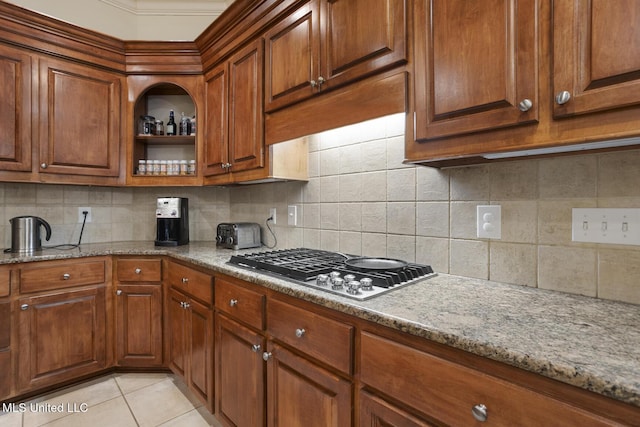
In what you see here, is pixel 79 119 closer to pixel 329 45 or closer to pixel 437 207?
pixel 329 45

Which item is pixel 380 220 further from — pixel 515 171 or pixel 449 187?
pixel 515 171

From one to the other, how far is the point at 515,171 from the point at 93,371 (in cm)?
264

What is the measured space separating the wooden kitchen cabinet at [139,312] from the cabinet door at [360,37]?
1.68 metres

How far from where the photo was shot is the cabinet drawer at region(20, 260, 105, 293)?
1881 mm

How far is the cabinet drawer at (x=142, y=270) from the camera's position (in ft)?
7.04

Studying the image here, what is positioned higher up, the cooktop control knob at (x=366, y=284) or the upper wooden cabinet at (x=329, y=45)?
the upper wooden cabinet at (x=329, y=45)

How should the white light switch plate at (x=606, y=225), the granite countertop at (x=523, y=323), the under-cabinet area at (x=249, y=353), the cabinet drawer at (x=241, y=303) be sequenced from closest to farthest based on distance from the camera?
the granite countertop at (x=523, y=323) < the under-cabinet area at (x=249, y=353) < the white light switch plate at (x=606, y=225) < the cabinet drawer at (x=241, y=303)

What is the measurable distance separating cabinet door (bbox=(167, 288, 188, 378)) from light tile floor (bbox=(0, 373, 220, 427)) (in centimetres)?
17

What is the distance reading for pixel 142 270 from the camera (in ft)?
7.05

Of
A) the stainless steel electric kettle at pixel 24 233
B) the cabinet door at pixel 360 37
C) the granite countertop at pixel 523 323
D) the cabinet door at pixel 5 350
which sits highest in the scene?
the cabinet door at pixel 360 37

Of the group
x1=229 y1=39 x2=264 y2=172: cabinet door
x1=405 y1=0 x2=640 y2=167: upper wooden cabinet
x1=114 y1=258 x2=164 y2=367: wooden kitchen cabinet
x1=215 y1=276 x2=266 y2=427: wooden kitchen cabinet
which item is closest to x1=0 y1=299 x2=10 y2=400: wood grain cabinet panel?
x1=114 y1=258 x2=164 y2=367: wooden kitchen cabinet

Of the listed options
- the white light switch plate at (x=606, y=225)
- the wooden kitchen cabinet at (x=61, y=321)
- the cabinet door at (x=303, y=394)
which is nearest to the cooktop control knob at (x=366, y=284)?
the cabinet door at (x=303, y=394)

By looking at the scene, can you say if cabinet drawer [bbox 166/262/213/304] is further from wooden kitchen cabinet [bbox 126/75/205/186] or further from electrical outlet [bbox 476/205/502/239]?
electrical outlet [bbox 476/205/502/239]

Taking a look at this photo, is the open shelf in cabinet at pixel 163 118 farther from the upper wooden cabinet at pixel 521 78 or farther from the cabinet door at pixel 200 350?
the upper wooden cabinet at pixel 521 78
